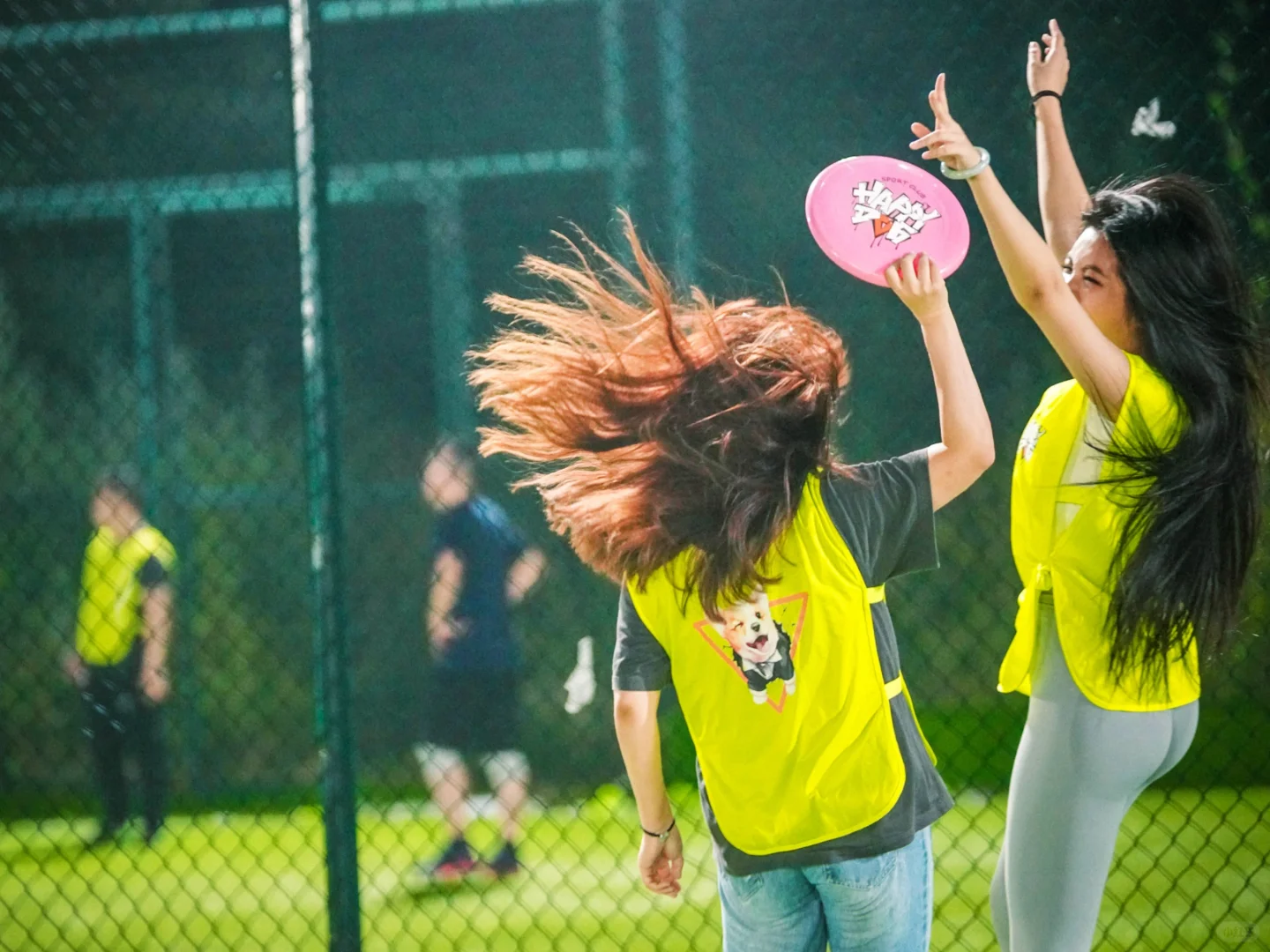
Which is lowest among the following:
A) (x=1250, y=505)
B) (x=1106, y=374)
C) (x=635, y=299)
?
(x=1250, y=505)

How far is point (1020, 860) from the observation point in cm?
203

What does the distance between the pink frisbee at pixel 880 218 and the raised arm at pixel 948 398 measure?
7cm

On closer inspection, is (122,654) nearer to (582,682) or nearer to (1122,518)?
(582,682)

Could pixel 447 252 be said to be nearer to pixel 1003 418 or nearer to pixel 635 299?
pixel 635 299

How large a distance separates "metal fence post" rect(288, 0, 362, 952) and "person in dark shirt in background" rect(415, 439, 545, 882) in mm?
1539

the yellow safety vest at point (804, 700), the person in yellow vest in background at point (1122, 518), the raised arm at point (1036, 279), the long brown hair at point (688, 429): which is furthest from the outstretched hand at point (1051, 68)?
the yellow safety vest at point (804, 700)

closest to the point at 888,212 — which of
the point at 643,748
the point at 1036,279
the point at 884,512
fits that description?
the point at 1036,279

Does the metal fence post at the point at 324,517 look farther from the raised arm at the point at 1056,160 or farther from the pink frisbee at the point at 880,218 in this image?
the raised arm at the point at 1056,160

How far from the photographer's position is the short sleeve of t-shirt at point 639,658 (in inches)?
71.9

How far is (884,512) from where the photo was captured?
1753 mm

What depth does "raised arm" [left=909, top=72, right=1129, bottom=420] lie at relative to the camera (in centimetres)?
187

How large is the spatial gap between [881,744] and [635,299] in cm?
361

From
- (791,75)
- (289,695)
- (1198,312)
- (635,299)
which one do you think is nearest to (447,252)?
(635,299)

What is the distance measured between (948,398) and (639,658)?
1.83 feet
